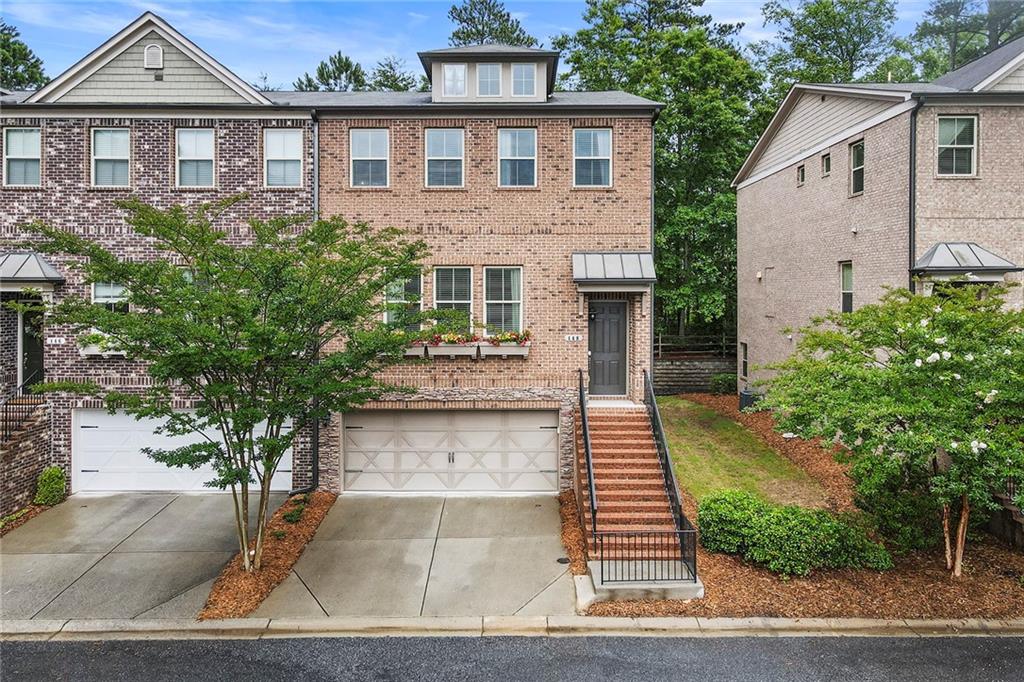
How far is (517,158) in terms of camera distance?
1376 centimetres

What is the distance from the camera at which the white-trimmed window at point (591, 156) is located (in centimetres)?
1370

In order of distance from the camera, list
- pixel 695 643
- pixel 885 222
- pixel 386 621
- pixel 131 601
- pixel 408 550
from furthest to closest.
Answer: pixel 885 222 → pixel 408 550 → pixel 131 601 → pixel 386 621 → pixel 695 643

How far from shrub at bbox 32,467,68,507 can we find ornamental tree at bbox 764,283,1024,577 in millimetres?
14662

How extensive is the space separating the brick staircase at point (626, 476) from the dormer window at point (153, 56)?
41.3 feet

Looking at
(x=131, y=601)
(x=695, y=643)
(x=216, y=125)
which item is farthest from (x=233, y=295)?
(x=695, y=643)

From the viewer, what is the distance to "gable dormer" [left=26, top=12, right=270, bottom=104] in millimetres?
13766

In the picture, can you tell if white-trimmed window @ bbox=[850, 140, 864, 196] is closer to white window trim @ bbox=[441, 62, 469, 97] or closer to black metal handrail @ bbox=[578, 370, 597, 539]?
black metal handrail @ bbox=[578, 370, 597, 539]

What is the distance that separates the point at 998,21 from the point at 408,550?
41.5 m

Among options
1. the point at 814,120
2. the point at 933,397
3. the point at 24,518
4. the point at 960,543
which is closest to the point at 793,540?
the point at 960,543

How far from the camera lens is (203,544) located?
11.3m

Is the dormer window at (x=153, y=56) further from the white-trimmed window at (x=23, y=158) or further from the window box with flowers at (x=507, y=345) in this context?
the window box with flowers at (x=507, y=345)

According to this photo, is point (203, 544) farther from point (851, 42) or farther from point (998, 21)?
point (998, 21)

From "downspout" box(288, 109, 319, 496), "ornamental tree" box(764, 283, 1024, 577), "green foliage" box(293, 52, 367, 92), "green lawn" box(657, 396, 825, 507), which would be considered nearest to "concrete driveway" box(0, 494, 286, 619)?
"downspout" box(288, 109, 319, 496)

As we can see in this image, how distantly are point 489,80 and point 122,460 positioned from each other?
1219 centimetres
